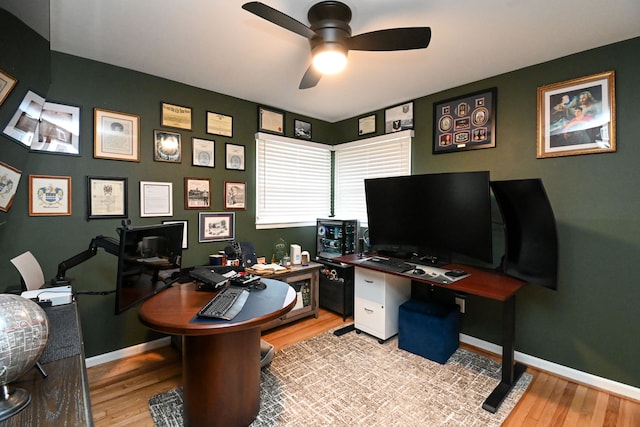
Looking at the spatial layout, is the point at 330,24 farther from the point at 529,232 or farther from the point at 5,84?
the point at 529,232

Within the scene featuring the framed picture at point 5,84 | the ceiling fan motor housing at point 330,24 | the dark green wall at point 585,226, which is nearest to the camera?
the framed picture at point 5,84

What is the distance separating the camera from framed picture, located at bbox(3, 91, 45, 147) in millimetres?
1314

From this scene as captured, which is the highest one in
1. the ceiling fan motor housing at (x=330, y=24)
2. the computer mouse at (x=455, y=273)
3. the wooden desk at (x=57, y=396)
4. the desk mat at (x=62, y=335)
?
the ceiling fan motor housing at (x=330, y=24)

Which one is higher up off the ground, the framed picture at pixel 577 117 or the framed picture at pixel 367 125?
the framed picture at pixel 367 125

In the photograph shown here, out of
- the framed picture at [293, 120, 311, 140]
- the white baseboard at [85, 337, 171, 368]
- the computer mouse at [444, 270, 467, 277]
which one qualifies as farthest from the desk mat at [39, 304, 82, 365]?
the framed picture at [293, 120, 311, 140]

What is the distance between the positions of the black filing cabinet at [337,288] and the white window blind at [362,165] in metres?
0.72

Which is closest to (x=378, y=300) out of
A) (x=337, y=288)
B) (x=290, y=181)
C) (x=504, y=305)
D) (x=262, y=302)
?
(x=337, y=288)

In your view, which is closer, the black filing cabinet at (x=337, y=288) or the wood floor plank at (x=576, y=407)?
the wood floor plank at (x=576, y=407)

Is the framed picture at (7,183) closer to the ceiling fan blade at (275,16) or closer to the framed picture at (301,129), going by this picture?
the ceiling fan blade at (275,16)

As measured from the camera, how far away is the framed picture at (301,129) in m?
3.79

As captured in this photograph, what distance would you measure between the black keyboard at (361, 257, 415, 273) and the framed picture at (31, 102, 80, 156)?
2.68 m

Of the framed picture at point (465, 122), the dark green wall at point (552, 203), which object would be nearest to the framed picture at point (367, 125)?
the framed picture at point (465, 122)

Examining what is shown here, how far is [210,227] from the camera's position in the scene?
3.08 m

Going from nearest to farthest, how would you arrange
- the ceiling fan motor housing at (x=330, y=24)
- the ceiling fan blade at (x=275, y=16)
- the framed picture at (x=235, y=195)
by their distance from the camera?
the ceiling fan blade at (x=275, y=16) < the ceiling fan motor housing at (x=330, y=24) < the framed picture at (x=235, y=195)
